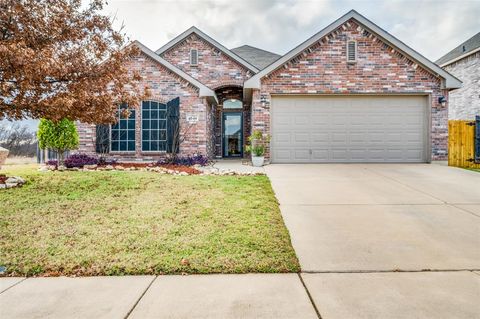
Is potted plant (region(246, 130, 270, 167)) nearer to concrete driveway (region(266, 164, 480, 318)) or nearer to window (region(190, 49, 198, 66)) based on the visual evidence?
concrete driveway (region(266, 164, 480, 318))

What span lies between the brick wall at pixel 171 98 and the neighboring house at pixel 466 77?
14.2 metres

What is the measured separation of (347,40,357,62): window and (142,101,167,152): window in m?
7.02

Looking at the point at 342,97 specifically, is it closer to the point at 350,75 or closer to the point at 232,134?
the point at 350,75

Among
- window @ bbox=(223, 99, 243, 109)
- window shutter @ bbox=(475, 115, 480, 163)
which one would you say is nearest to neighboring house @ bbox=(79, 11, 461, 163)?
window shutter @ bbox=(475, 115, 480, 163)

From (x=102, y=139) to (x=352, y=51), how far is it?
9.72 m

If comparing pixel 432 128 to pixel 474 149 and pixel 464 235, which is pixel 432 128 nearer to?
pixel 474 149

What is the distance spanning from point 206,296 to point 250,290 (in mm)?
357

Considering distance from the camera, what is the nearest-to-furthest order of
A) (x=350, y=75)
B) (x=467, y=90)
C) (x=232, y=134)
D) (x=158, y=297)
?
(x=158, y=297)
(x=350, y=75)
(x=232, y=134)
(x=467, y=90)

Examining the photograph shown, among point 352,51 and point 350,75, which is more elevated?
point 352,51

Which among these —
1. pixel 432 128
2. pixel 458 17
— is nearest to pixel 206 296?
pixel 432 128

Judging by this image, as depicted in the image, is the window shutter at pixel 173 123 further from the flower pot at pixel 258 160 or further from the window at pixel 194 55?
the window at pixel 194 55

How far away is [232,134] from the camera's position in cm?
1563

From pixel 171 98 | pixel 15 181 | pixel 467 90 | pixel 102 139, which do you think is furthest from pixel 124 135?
pixel 467 90

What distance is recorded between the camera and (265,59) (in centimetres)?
1727
